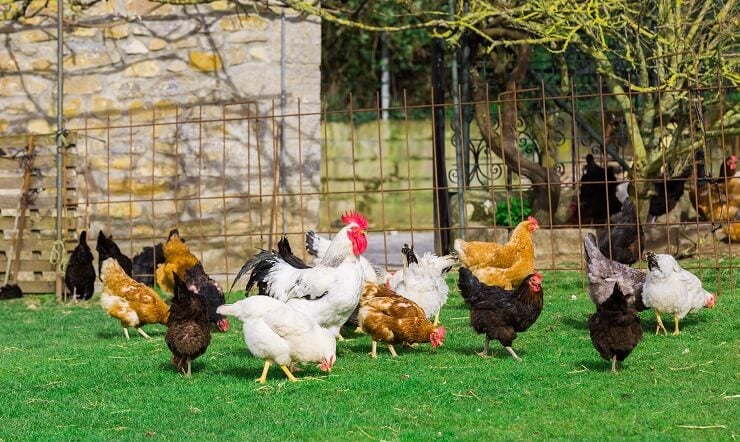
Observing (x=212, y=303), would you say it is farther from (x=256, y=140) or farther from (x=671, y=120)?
(x=671, y=120)

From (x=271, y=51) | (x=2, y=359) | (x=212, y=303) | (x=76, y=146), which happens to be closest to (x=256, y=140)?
(x=271, y=51)

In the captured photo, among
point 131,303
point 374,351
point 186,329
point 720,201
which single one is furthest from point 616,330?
point 720,201

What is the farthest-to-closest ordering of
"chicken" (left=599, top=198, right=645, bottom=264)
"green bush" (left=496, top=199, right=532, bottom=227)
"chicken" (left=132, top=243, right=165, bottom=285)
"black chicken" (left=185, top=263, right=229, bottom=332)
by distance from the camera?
1. "green bush" (left=496, top=199, right=532, bottom=227)
2. "chicken" (left=132, top=243, right=165, bottom=285)
3. "chicken" (left=599, top=198, right=645, bottom=264)
4. "black chicken" (left=185, top=263, right=229, bottom=332)

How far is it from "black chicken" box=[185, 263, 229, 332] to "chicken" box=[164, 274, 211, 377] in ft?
5.48

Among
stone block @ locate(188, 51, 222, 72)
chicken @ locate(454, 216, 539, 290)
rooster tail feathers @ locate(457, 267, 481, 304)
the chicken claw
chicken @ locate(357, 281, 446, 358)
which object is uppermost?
stone block @ locate(188, 51, 222, 72)

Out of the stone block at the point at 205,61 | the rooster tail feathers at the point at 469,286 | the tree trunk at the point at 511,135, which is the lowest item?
the rooster tail feathers at the point at 469,286

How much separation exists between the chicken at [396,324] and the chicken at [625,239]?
11.6ft

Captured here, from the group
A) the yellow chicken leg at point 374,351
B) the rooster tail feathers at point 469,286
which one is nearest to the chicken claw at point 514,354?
the rooster tail feathers at point 469,286

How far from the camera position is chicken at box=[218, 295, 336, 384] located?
750cm

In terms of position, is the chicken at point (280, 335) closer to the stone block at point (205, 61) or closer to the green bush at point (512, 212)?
the stone block at point (205, 61)

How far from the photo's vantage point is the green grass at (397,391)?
6277 millimetres

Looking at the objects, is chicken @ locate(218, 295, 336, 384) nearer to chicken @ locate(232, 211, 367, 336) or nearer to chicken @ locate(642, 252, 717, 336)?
chicken @ locate(232, 211, 367, 336)

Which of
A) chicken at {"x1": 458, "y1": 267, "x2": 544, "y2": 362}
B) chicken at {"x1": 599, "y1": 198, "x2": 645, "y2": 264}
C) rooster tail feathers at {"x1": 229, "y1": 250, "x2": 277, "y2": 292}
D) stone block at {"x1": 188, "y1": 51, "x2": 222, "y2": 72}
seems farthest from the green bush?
chicken at {"x1": 458, "y1": 267, "x2": 544, "y2": 362}

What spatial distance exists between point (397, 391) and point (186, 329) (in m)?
1.65
